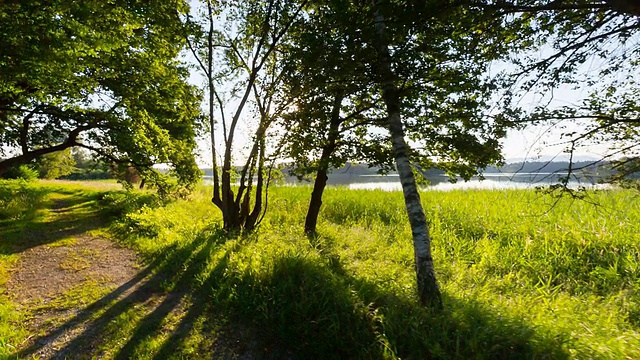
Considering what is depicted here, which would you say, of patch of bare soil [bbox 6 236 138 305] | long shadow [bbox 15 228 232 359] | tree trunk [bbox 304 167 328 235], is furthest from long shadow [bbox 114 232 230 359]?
tree trunk [bbox 304 167 328 235]

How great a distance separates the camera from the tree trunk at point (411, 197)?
4.55 metres

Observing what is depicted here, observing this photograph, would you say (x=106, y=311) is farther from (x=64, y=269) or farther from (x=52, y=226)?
(x=52, y=226)

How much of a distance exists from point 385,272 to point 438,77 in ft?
13.5

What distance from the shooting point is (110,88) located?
9969mm

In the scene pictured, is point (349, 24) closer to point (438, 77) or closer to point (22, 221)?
point (438, 77)

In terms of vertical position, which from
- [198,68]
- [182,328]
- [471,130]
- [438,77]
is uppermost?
[198,68]

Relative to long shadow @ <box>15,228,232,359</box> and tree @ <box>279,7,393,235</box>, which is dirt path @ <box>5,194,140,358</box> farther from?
tree @ <box>279,7,393,235</box>

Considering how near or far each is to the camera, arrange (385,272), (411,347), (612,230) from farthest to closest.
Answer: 1. (612,230)
2. (385,272)
3. (411,347)

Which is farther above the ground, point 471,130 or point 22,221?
point 471,130

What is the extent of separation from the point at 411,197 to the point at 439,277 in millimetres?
2827

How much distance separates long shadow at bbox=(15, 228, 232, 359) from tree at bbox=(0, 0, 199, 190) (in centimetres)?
446

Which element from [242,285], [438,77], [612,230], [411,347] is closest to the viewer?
[411,347]

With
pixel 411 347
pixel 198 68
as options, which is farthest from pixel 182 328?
pixel 198 68

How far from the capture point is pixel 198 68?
980cm
